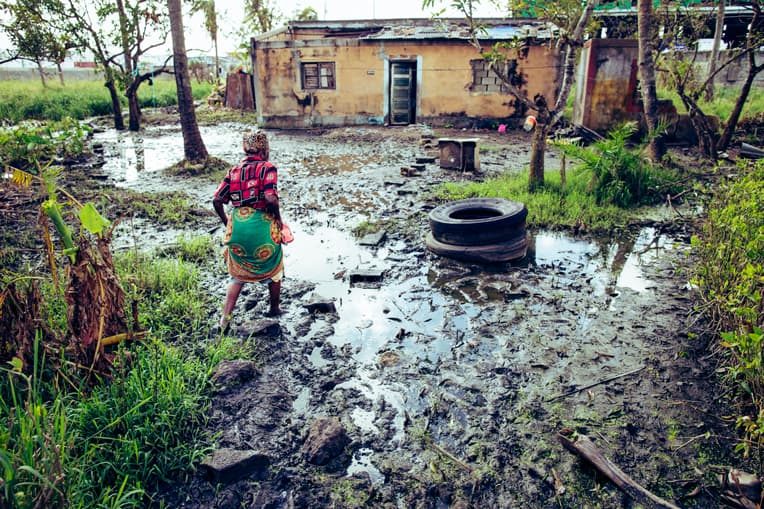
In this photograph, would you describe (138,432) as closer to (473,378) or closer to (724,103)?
(473,378)

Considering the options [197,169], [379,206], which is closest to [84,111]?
[197,169]

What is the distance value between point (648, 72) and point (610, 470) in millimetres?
9526

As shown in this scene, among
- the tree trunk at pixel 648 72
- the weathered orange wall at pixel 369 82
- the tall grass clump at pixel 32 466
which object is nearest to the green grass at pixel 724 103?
the weathered orange wall at pixel 369 82

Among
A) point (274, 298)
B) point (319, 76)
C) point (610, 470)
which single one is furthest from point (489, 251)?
point (319, 76)

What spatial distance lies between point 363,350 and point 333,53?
16134mm

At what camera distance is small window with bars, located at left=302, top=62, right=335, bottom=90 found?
60.1 feet

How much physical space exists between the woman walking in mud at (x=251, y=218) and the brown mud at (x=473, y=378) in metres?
0.48

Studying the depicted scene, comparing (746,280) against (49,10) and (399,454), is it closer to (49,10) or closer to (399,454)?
(399,454)

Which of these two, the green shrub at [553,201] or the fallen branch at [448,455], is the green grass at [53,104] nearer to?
the green shrub at [553,201]

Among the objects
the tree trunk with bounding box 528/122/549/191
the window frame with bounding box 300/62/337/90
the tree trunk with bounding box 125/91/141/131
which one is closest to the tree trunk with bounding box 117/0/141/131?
the tree trunk with bounding box 125/91/141/131

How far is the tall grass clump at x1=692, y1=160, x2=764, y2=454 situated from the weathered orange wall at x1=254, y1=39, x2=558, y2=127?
1395cm

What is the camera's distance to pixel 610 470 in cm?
284

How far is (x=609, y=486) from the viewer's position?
2.83 meters

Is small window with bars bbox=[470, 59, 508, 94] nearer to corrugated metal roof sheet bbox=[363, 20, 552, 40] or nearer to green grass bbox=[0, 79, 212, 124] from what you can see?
corrugated metal roof sheet bbox=[363, 20, 552, 40]
